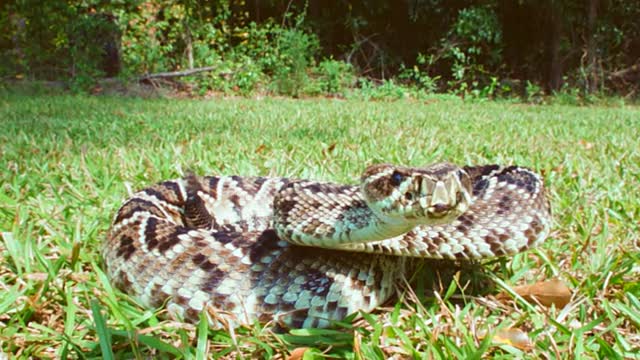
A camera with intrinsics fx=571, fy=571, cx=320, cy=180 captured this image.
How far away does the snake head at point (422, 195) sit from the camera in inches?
64.4

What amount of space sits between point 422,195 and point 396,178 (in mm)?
127

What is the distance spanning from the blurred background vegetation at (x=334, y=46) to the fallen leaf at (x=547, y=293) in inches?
448

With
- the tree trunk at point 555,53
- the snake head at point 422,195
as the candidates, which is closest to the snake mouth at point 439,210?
the snake head at point 422,195

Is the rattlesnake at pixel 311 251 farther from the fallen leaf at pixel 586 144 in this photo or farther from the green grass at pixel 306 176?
the fallen leaf at pixel 586 144

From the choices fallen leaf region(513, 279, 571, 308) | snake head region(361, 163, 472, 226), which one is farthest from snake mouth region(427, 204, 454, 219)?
fallen leaf region(513, 279, 571, 308)

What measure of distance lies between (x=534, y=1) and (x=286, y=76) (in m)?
7.20

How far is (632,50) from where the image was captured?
16.1 meters

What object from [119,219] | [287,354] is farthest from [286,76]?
[287,354]

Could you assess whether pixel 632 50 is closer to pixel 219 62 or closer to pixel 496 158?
pixel 219 62

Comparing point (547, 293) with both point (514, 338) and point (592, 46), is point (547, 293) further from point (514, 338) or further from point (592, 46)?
point (592, 46)

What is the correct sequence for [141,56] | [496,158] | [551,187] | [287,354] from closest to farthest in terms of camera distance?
[287,354] < [551,187] < [496,158] < [141,56]

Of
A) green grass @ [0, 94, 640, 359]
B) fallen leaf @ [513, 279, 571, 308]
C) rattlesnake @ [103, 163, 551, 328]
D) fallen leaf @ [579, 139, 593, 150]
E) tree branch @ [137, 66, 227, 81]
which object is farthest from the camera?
tree branch @ [137, 66, 227, 81]

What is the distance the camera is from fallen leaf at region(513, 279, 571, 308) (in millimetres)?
2111

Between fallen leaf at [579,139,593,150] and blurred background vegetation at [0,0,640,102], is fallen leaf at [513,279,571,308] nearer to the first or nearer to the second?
fallen leaf at [579,139,593,150]
